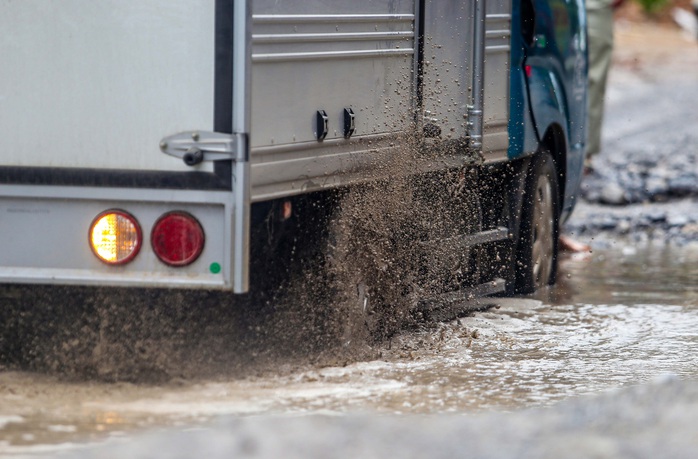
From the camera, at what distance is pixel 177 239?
233 inches

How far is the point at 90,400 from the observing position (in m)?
5.86

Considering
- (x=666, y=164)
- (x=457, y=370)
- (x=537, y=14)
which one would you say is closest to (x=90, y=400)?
(x=457, y=370)

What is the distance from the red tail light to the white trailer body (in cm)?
3

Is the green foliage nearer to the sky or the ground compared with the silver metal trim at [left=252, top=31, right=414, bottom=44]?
nearer to the sky

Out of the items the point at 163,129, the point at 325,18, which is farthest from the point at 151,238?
the point at 325,18

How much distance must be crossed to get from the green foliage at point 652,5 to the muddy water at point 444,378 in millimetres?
30066

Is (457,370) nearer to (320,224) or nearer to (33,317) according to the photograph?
(320,224)

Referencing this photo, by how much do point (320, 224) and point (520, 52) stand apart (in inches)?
103

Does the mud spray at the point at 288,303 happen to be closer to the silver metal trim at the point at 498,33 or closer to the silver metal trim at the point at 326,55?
the silver metal trim at the point at 326,55

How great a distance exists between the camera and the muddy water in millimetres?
5602

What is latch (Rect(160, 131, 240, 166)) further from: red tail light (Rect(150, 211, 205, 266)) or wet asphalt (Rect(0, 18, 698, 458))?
wet asphalt (Rect(0, 18, 698, 458))

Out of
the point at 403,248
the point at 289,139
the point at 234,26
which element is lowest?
the point at 403,248

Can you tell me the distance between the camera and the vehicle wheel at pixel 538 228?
30.0 ft

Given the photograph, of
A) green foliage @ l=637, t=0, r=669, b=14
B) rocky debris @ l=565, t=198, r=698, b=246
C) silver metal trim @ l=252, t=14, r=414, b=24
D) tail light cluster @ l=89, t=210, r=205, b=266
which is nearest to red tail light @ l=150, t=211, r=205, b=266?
tail light cluster @ l=89, t=210, r=205, b=266
